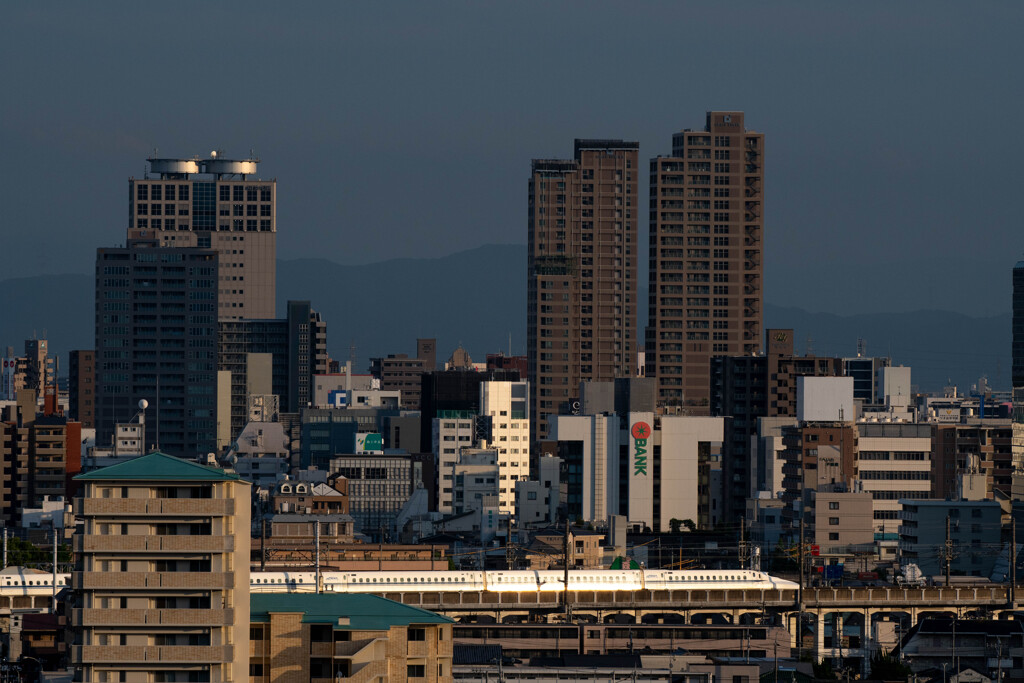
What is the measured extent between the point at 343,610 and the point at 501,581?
4611cm

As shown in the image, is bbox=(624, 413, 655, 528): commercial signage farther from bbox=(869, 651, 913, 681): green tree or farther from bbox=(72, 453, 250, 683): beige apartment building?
bbox=(72, 453, 250, 683): beige apartment building

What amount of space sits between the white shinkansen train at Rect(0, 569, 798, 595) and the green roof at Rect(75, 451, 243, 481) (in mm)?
41686

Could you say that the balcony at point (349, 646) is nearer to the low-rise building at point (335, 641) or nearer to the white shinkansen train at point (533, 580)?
the low-rise building at point (335, 641)

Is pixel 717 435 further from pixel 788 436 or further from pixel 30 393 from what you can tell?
pixel 30 393

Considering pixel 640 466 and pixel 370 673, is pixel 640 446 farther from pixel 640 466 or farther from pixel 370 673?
pixel 370 673

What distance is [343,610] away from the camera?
54250 millimetres

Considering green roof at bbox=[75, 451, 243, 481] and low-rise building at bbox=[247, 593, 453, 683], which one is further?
low-rise building at bbox=[247, 593, 453, 683]

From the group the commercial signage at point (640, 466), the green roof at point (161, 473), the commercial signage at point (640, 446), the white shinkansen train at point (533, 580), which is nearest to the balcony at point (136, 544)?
the green roof at point (161, 473)

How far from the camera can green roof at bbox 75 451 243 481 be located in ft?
169

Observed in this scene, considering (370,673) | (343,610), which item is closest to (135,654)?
(343,610)

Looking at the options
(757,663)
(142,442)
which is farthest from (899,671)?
(142,442)

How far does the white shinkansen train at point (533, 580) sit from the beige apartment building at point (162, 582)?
43.7m

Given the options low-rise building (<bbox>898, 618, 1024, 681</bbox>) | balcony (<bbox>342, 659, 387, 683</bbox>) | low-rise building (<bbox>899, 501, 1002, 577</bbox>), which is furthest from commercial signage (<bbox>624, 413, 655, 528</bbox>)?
balcony (<bbox>342, 659, 387, 683</bbox>)

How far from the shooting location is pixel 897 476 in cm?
14088
